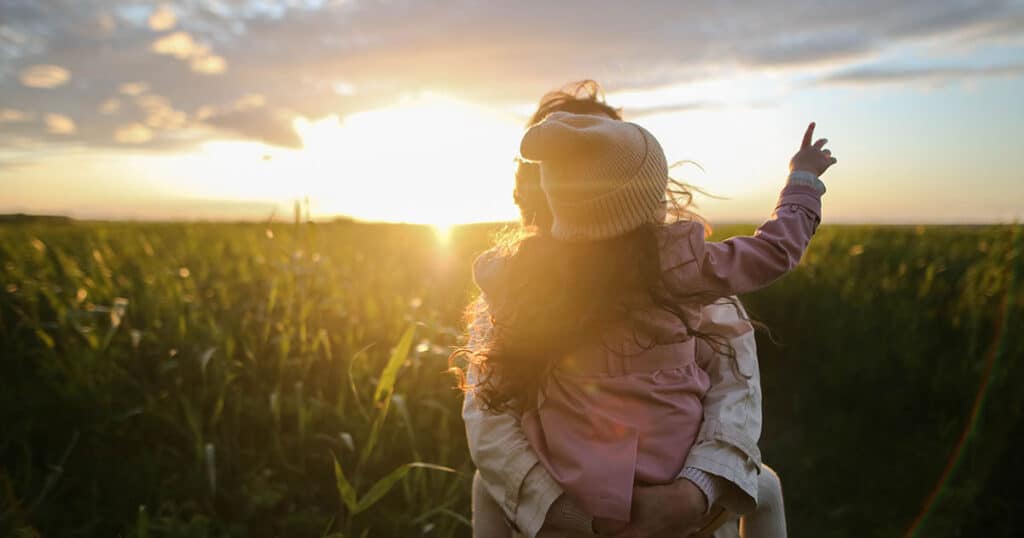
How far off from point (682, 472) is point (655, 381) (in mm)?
218

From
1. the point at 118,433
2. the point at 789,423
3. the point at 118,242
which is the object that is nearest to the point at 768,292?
the point at 789,423

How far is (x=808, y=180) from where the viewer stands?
1659 mm

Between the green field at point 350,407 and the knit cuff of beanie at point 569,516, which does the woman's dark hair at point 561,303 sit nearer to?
the knit cuff of beanie at point 569,516

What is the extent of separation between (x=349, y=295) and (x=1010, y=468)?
12.0 feet

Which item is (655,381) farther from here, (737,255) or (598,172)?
(598,172)

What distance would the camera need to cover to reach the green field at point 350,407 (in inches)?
102

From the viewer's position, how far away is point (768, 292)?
4.86 metres

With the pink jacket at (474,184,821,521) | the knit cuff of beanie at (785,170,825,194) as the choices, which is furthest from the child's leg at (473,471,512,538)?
the knit cuff of beanie at (785,170,825,194)

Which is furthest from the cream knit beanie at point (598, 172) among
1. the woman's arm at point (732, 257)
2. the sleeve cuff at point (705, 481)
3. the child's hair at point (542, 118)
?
the sleeve cuff at point (705, 481)

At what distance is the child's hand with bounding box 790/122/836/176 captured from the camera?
167 cm

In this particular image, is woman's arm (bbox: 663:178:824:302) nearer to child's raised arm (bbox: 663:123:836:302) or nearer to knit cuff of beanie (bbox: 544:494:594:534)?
child's raised arm (bbox: 663:123:836:302)

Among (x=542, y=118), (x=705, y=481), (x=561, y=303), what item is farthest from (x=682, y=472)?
(x=542, y=118)

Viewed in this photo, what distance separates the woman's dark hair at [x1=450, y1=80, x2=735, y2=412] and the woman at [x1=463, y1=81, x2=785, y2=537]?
6 centimetres

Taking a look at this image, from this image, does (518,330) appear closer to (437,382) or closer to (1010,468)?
(437,382)
